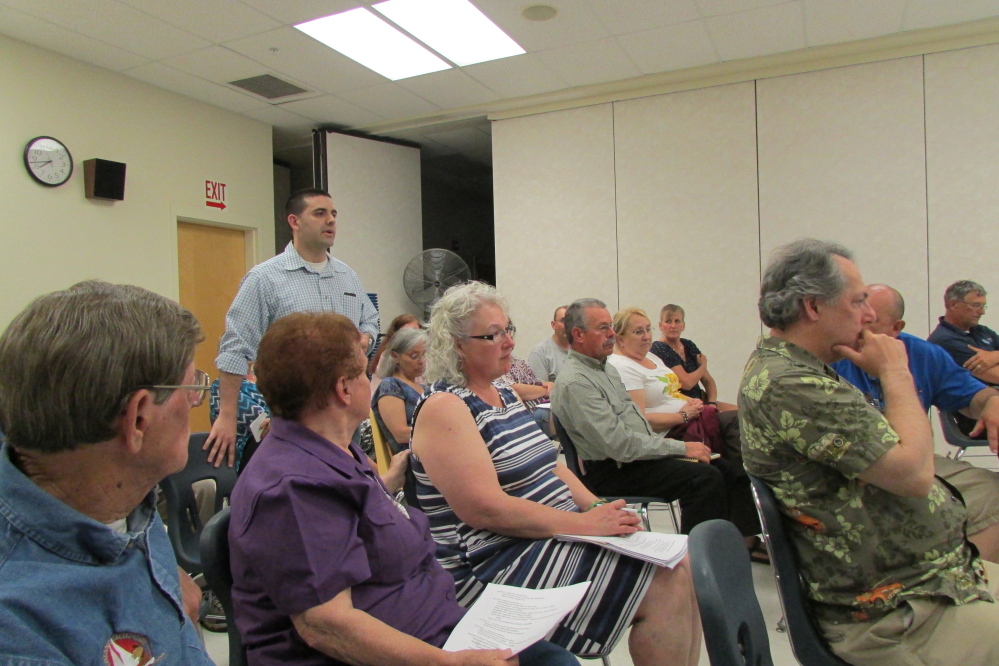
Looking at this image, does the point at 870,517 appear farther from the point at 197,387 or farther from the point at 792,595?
the point at 197,387

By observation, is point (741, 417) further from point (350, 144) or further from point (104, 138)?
point (350, 144)

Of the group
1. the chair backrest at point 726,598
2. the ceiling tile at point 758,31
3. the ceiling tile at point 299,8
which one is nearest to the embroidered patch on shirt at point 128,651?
the chair backrest at point 726,598

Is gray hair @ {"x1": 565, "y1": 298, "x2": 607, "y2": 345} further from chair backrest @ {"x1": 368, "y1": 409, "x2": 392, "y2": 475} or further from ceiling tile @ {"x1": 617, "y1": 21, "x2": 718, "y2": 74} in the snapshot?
ceiling tile @ {"x1": 617, "y1": 21, "x2": 718, "y2": 74}

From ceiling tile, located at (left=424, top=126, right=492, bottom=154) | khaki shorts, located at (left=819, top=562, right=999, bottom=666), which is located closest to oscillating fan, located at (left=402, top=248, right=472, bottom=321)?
ceiling tile, located at (left=424, top=126, right=492, bottom=154)

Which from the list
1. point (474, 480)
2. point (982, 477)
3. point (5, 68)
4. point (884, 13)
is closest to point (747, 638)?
point (474, 480)

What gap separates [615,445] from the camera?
2.55m

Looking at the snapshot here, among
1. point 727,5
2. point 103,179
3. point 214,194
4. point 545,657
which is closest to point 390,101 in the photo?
point 214,194

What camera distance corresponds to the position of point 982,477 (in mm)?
1925

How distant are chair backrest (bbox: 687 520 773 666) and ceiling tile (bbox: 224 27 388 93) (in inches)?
168

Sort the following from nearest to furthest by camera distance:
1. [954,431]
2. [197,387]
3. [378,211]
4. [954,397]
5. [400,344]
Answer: [197,387] < [954,397] < [400,344] < [954,431] < [378,211]

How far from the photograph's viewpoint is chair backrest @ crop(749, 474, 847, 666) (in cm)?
132

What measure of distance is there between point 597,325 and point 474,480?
4.58ft

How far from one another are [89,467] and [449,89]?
5.24m

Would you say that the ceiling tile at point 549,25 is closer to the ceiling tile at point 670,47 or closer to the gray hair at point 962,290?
the ceiling tile at point 670,47
